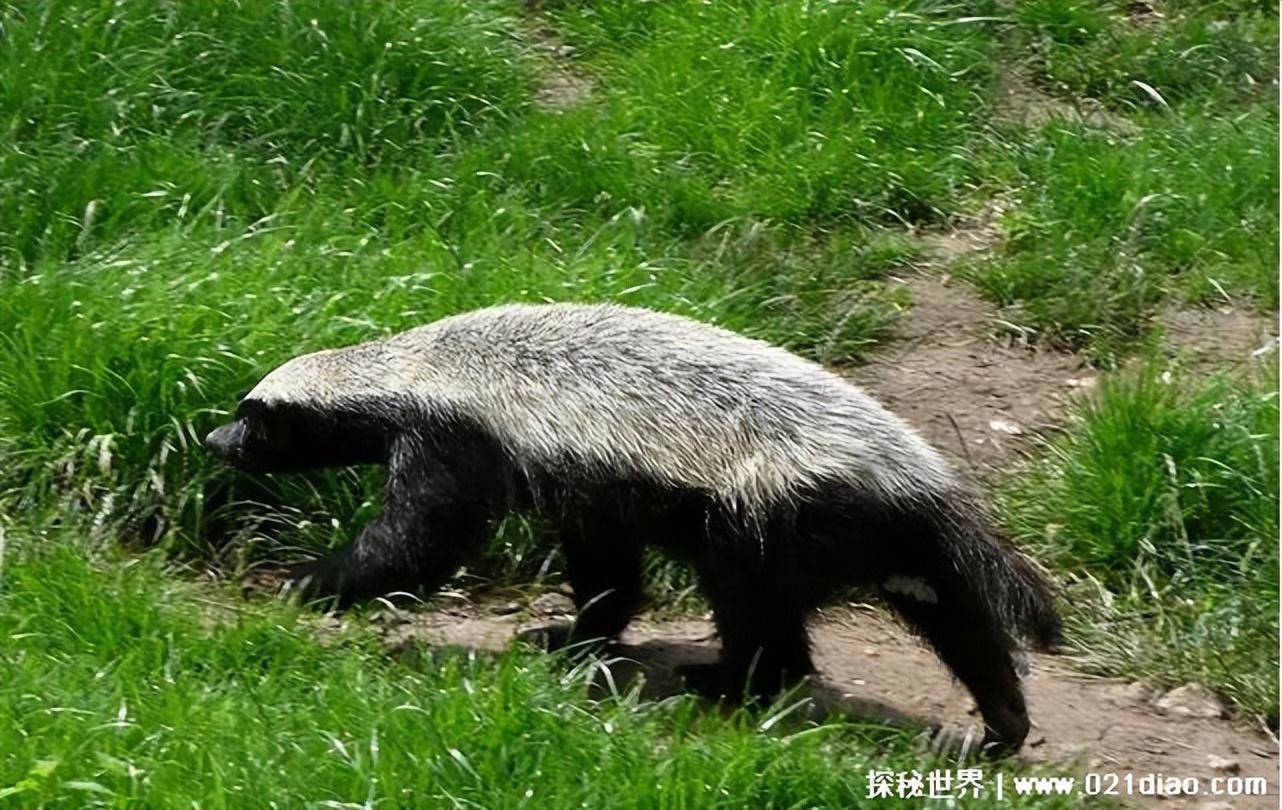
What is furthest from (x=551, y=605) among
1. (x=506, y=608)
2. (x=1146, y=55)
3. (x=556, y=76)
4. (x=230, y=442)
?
(x=1146, y=55)

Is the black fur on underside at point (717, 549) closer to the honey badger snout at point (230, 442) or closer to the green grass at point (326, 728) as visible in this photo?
the honey badger snout at point (230, 442)

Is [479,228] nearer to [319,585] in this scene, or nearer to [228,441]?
[228,441]

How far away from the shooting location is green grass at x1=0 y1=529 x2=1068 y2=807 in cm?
380

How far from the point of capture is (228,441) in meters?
5.08

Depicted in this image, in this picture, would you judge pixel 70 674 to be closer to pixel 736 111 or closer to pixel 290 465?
pixel 290 465

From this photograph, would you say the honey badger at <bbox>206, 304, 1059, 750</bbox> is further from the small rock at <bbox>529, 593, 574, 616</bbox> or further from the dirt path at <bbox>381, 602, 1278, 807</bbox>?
the small rock at <bbox>529, 593, 574, 616</bbox>

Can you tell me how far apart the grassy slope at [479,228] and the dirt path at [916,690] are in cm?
15

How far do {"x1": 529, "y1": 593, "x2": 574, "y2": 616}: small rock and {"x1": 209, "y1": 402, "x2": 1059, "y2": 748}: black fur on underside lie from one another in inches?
8.9

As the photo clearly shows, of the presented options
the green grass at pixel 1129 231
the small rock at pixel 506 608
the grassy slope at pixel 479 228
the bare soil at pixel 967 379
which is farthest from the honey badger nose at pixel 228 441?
the green grass at pixel 1129 231

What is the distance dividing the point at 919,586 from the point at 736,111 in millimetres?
2917

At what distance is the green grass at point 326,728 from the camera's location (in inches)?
150

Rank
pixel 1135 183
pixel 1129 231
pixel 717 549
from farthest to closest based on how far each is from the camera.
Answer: pixel 1135 183
pixel 1129 231
pixel 717 549

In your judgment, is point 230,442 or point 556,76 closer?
point 230,442

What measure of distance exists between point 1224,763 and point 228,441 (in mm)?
2496
